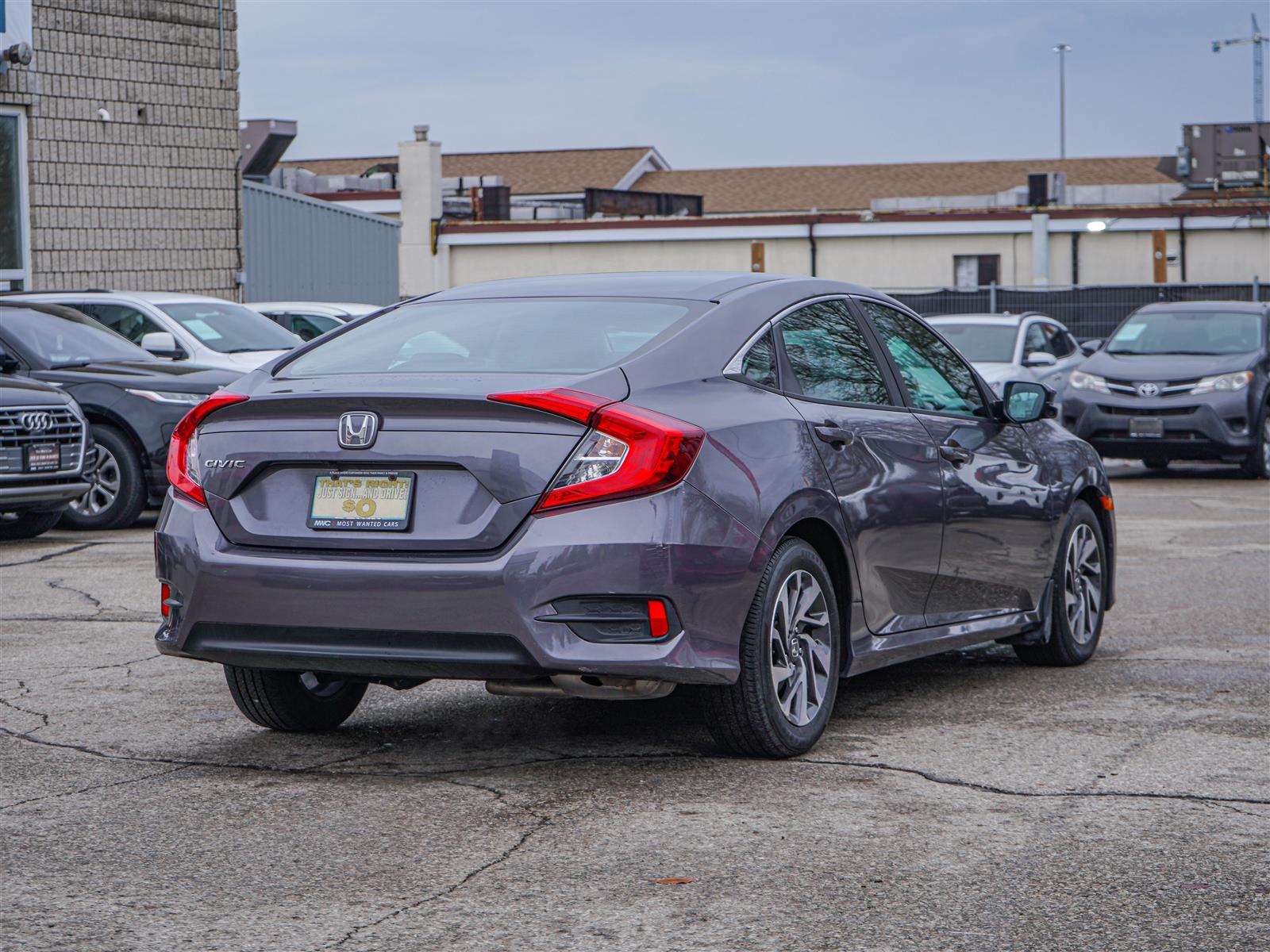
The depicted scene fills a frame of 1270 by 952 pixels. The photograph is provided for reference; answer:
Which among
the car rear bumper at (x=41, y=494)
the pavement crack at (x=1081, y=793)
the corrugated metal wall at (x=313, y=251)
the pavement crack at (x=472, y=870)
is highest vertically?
the corrugated metal wall at (x=313, y=251)

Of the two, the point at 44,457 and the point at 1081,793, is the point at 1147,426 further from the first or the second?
the point at 1081,793

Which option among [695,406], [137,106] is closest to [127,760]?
[695,406]

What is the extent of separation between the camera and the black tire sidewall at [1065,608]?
24.5 feet

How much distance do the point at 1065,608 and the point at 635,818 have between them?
3109mm

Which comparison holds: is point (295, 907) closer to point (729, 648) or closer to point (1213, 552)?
point (729, 648)

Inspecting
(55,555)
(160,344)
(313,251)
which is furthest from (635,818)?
(313,251)

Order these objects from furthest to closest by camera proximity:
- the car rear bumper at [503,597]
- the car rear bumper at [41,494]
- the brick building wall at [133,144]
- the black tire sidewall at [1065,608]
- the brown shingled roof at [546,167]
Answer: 1. the brown shingled roof at [546,167]
2. the brick building wall at [133,144]
3. the car rear bumper at [41,494]
4. the black tire sidewall at [1065,608]
5. the car rear bumper at [503,597]

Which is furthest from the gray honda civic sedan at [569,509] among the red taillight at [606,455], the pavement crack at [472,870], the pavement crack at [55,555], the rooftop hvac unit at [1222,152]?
the rooftop hvac unit at [1222,152]

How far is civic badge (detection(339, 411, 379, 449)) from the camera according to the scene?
17.1 ft

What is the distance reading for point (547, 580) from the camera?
503 centimetres

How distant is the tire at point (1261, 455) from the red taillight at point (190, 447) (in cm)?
1364

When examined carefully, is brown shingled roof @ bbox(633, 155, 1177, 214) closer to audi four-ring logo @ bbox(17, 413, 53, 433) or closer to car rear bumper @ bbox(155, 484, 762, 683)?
audi four-ring logo @ bbox(17, 413, 53, 433)

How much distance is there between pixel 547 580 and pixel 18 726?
227cm

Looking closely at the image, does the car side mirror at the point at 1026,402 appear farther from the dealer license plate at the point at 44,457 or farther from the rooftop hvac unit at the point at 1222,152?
the rooftop hvac unit at the point at 1222,152
